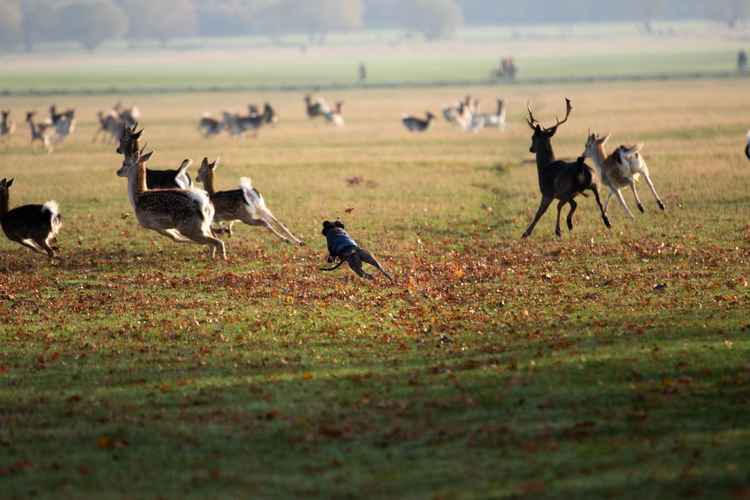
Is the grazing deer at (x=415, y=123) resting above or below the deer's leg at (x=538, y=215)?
below

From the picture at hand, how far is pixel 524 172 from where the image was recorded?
32.1m

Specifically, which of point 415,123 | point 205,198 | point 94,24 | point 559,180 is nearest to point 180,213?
point 205,198

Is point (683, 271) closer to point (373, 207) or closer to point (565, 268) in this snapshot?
point (565, 268)

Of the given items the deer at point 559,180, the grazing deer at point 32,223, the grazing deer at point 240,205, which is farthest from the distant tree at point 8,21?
the grazing deer at point 32,223

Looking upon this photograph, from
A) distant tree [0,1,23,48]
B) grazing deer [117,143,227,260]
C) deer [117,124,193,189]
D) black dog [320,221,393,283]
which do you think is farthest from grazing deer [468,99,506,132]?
distant tree [0,1,23,48]

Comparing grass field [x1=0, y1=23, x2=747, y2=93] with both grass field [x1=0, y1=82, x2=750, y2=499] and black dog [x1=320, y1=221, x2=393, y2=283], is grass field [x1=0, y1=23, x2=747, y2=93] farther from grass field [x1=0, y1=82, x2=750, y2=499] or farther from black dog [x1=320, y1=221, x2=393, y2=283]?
black dog [x1=320, y1=221, x2=393, y2=283]

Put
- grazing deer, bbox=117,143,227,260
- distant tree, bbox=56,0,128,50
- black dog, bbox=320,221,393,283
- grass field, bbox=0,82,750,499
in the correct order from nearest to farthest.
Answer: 1. grass field, bbox=0,82,750,499
2. black dog, bbox=320,221,393,283
3. grazing deer, bbox=117,143,227,260
4. distant tree, bbox=56,0,128,50

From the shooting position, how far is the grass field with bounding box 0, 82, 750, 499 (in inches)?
331

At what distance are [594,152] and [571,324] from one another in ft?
33.5

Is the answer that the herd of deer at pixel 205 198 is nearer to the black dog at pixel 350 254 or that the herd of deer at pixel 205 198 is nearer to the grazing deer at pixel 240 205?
the grazing deer at pixel 240 205

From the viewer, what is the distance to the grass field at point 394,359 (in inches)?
331

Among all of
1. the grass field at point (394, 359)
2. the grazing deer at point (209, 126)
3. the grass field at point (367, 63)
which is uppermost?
the grass field at point (394, 359)

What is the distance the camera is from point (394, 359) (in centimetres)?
1162

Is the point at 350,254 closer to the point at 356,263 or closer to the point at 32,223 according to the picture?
the point at 356,263
